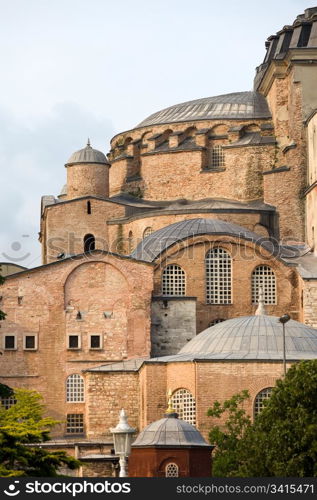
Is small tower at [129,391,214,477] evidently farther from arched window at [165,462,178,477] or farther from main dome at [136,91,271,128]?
main dome at [136,91,271,128]

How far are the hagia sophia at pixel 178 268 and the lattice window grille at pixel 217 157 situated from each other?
81 millimetres

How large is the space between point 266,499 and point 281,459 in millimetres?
14072

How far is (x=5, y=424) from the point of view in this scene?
51969mm

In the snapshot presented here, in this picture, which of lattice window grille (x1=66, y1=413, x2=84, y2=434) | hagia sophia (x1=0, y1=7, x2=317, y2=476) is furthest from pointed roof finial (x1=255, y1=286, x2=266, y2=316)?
lattice window grille (x1=66, y1=413, x2=84, y2=434)

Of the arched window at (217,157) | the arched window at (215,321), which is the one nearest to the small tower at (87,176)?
the arched window at (217,157)

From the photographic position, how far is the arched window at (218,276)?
76000 mm

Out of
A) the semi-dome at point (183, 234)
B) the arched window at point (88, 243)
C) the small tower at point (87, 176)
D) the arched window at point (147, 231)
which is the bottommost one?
the semi-dome at point (183, 234)

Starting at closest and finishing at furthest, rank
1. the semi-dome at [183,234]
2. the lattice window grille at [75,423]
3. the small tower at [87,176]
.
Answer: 1. the lattice window grille at [75,423]
2. the semi-dome at [183,234]
3. the small tower at [87,176]

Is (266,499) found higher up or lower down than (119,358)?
lower down

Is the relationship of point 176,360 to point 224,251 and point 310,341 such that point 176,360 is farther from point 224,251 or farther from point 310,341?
point 224,251

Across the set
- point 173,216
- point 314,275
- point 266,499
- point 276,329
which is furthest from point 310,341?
point 266,499

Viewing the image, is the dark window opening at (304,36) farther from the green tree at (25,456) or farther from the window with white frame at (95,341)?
the green tree at (25,456)

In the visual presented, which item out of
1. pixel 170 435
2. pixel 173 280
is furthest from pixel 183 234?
pixel 170 435

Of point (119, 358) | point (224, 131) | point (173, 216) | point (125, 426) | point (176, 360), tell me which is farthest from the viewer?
point (224, 131)
